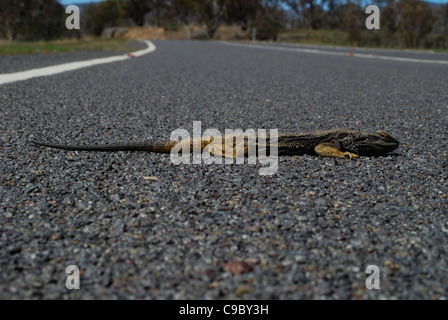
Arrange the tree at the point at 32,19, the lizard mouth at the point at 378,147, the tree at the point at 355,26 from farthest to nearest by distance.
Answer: the tree at the point at 355,26
the tree at the point at 32,19
the lizard mouth at the point at 378,147

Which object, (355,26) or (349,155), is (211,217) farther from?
(355,26)

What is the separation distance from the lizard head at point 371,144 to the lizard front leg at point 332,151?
99 mm

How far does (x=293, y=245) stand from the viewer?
6.40 ft

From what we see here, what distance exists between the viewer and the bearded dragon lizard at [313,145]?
3.43m

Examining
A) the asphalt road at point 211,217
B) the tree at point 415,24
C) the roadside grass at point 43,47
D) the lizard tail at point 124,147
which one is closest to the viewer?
the asphalt road at point 211,217

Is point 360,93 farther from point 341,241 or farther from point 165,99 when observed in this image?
point 341,241

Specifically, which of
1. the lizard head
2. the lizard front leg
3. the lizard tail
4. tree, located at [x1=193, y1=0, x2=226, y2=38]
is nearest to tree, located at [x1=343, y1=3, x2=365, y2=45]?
tree, located at [x1=193, y1=0, x2=226, y2=38]

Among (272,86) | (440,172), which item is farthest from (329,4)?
(440,172)

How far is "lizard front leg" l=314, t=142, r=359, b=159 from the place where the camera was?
Result: 3451 mm

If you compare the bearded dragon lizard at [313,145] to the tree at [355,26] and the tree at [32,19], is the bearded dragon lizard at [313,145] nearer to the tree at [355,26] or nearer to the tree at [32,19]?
the tree at [32,19]

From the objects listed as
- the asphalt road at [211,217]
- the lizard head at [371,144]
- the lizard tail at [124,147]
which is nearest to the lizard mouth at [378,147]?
the lizard head at [371,144]

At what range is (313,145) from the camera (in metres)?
3.61

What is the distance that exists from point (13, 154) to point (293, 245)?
91.2 inches

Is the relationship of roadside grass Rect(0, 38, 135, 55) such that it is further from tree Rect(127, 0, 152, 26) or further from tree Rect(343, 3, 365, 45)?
tree Rect(127, 0, 152, 26)
